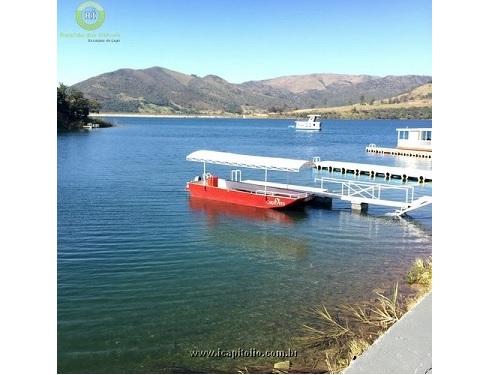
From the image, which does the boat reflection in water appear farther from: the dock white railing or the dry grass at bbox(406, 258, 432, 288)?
the dock white railing

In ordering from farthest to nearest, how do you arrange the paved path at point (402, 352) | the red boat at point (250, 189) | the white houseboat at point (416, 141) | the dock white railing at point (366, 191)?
the white houseboat at point (416, 141), the dock white railing at point (366, 191), the red boat at point (250, 189), the paved path at point (402, 352)

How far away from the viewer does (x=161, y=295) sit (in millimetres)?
12203

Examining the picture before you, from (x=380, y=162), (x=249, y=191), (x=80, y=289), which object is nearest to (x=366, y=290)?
(x=80, y=289)

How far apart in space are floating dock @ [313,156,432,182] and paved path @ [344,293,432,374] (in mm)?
22957

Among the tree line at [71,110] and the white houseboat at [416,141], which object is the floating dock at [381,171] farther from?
the tree line at [71,110]

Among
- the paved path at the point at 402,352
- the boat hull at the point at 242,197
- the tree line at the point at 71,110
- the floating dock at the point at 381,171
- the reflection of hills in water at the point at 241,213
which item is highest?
the tree line at the point at 71,110

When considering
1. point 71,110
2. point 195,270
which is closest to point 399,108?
point 71,110

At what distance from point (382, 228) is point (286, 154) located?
30912 mm

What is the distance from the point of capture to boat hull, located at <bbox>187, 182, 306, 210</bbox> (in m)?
23.4

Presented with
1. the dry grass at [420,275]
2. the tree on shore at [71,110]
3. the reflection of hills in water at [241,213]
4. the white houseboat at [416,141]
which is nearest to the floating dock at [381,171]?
the reflection of hills in water at [241,213]

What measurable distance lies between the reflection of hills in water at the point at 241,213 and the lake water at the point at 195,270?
49mm

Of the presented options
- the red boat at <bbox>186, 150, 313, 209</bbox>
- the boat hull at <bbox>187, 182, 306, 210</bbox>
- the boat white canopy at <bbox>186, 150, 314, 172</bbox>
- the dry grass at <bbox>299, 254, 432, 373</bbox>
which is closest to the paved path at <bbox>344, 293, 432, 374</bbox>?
the dry grass at <bbox>299, 254, 432, 373</bbox>

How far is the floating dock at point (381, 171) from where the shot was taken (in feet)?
109
